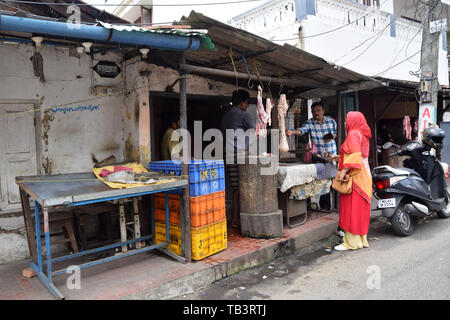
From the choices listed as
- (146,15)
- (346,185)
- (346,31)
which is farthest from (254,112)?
(146,15)

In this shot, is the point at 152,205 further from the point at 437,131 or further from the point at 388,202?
the point at 437,131

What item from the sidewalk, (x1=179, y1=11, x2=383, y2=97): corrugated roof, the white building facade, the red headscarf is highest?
the white building facade

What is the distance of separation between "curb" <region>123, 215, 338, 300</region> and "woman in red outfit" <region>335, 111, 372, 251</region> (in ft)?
1.96

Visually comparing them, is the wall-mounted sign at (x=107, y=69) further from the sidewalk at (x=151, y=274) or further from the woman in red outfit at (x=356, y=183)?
the woman in red outfit at (x=356, y=183)

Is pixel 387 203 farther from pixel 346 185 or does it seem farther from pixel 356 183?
pixel 346 185

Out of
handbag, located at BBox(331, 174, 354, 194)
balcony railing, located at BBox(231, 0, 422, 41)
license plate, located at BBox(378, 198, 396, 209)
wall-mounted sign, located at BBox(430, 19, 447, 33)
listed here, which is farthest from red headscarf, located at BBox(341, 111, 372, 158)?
balcony railing, located at BBox(231, 0, 422, 41)

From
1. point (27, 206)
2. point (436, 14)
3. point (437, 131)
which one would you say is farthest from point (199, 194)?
point (436, 14)

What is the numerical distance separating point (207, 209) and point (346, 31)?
8404 millimetres

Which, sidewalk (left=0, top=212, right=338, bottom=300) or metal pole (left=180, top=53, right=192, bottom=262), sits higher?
metal pole (left=180, top=53, right=192, bottom=262)

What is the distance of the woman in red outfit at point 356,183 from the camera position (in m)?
5.42

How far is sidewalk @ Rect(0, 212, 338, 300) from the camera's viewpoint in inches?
151

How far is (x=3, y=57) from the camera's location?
4.80 m

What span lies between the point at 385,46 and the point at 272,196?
8.82 metres

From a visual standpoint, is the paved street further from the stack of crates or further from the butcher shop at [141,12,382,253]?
the butcher shop at [141,12,382,253]
